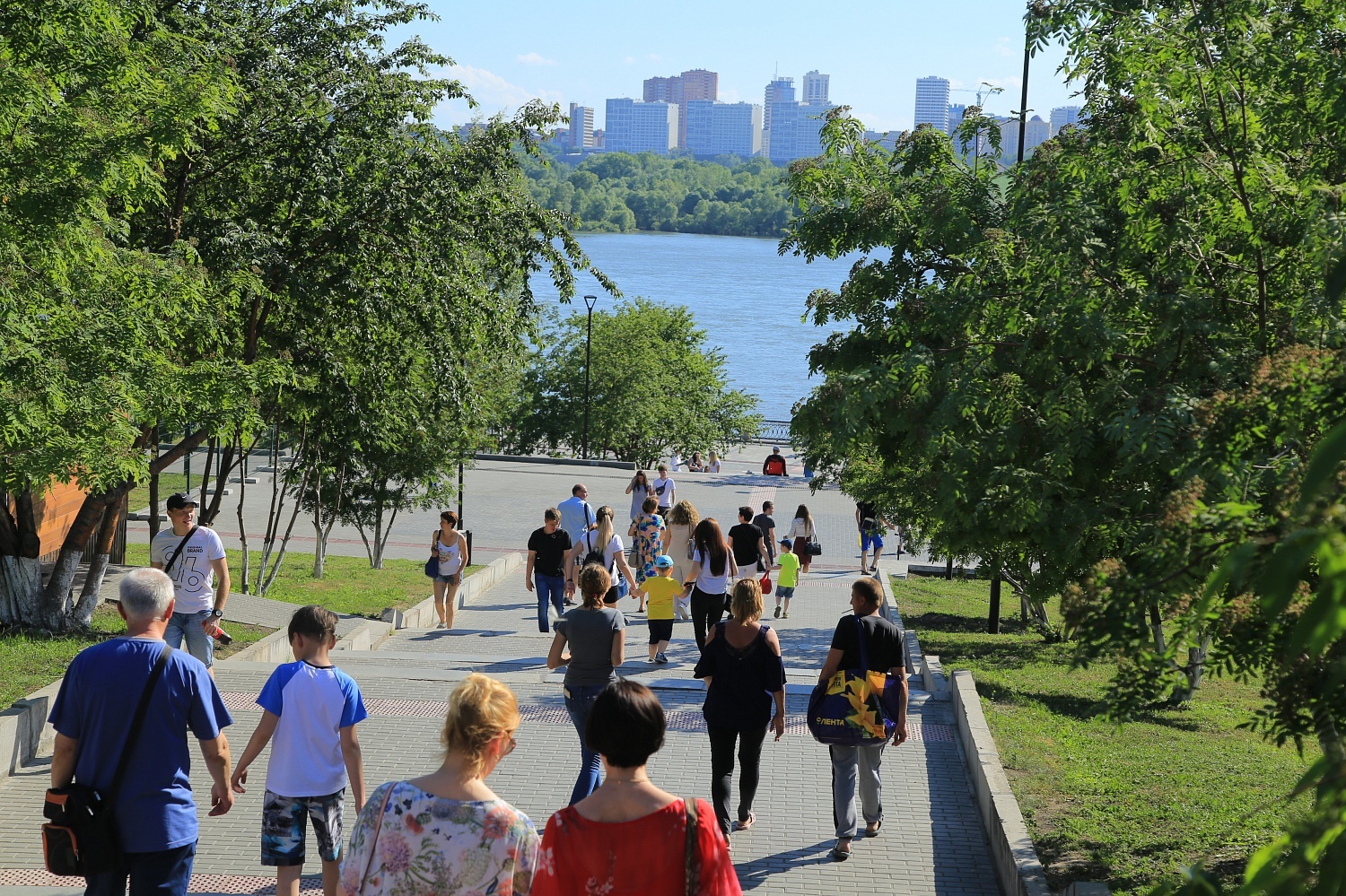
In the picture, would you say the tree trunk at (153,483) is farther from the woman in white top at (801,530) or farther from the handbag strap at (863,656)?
the woman in white top at (801,530)

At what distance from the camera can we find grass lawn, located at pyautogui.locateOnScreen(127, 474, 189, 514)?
113 ft

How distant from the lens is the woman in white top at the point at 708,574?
1155 centimetres

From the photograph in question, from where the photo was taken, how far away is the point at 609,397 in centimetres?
5481

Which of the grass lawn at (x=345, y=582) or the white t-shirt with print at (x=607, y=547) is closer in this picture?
the white t-shirt with print at (x=607, y=547)

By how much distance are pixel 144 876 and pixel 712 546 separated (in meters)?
7.31

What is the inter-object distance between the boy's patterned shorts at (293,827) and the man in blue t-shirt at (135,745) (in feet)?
1.60

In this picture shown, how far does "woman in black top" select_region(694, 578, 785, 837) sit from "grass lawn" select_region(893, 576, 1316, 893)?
5.15ft

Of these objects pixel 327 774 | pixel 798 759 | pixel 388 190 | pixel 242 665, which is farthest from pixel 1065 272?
pixel 388 190

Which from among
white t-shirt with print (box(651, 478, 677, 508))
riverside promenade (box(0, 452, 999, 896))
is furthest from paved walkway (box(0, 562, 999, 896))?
white t-shirt with print (box(651, 478, 677, 508))

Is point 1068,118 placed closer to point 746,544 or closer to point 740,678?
point 746,544

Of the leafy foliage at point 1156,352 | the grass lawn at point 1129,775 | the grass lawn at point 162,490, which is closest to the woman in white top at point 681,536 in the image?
the leafy foliage at point 1156,352

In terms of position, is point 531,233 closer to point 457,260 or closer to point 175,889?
point 457,260

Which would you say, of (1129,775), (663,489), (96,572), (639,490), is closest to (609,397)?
(663,489)

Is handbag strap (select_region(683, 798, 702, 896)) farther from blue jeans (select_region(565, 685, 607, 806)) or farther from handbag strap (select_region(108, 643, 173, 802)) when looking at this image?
blue jeans (select_region(565, 685, 607, 806))
